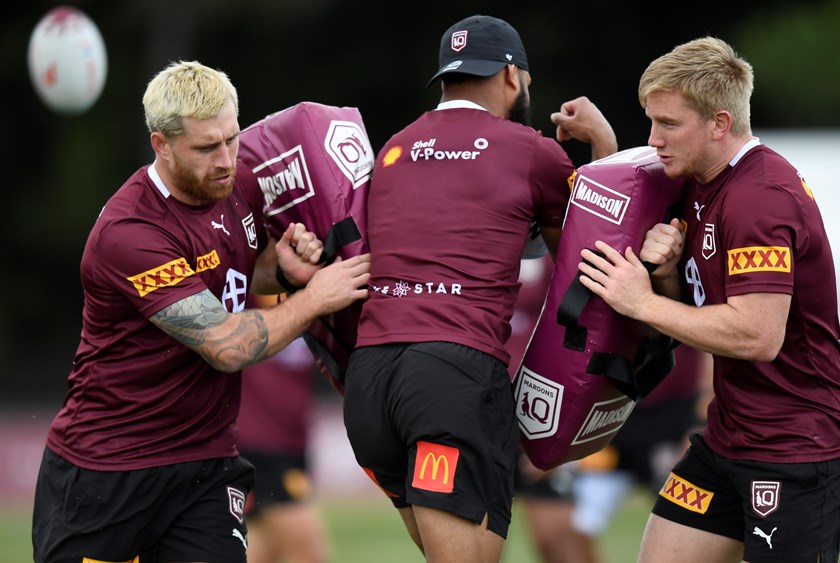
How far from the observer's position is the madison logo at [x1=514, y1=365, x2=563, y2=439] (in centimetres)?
509

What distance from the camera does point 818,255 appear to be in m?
4.72

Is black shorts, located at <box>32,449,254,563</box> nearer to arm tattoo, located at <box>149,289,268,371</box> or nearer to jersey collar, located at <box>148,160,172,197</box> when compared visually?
arm tattoo, located at <box>149,289,268,371</box>

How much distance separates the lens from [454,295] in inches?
190

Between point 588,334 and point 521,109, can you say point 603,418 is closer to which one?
point 588,334

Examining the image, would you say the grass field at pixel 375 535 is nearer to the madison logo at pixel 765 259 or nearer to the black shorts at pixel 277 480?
the black shorts at pixel 277 480

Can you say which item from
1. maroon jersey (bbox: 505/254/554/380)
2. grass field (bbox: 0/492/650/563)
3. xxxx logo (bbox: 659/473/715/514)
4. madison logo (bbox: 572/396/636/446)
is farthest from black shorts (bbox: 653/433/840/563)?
grass field (bbox: 0/492/650/563)

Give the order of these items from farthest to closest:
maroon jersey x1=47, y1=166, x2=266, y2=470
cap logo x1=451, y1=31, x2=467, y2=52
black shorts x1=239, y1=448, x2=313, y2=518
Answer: black shorts x1=239, y1=448, x2=313, y2=518 → cap logo x1=451, y1=31, x2=467, y2=52 → maroon jersey x1=47, y1=166, x2=266, y2=470

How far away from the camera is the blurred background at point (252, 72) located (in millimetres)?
18094

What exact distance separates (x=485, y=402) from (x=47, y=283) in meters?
15.7

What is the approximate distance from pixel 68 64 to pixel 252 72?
11033mm

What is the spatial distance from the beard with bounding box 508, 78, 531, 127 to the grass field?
523 cm

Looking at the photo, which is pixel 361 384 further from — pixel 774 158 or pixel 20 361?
pixel 20 361

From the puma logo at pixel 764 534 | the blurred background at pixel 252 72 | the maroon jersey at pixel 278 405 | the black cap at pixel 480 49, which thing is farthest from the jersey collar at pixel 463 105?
the blurred background at pixel 252 72

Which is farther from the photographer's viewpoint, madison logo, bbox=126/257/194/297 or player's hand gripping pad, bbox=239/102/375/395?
player's hand gripping pad, bbox=239/102/375/395
